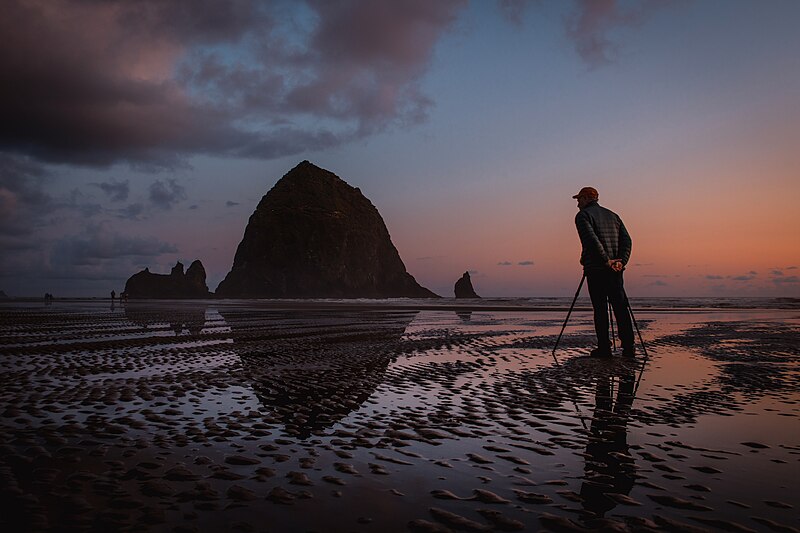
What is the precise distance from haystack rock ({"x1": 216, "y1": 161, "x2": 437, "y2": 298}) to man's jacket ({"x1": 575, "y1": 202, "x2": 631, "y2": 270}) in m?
150

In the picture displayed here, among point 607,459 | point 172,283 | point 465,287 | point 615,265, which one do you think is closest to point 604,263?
point 615,265

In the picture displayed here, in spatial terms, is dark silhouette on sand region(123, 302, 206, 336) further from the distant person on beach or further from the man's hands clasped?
the man's hands clasped

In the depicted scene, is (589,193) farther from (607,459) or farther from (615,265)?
(607,459)

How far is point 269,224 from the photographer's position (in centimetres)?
17300

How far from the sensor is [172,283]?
185 m

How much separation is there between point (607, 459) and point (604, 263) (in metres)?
7.96

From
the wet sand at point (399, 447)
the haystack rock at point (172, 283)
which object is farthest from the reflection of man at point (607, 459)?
the haystack rock at point (172, 283)

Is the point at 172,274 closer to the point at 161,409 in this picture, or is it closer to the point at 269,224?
the point at 269,224

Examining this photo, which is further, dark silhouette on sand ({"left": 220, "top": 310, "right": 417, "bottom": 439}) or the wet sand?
dark silhouette on sand ({"left": 220, "top": 310, "right": 417, "bottom": 439})

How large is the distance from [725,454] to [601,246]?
7464 mm

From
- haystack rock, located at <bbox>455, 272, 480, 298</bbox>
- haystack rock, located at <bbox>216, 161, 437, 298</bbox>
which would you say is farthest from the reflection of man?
haystack rock, located at <bbox>455, 272, 480, 298</bbox>

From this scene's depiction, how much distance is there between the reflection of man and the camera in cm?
323

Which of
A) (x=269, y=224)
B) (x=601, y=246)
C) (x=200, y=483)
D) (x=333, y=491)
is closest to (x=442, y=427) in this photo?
(x=333, y=491)

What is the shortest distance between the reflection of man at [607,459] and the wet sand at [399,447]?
0.07ft
